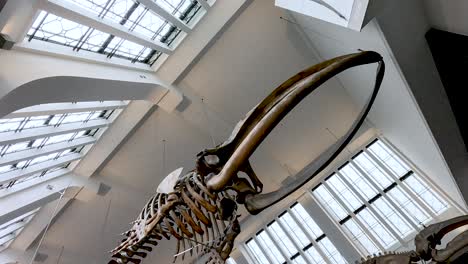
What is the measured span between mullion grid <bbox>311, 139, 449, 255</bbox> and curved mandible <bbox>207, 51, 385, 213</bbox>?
8.09 metres

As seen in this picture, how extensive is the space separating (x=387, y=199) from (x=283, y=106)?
894 centimetres

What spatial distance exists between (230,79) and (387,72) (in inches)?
180

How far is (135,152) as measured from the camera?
9688 mm

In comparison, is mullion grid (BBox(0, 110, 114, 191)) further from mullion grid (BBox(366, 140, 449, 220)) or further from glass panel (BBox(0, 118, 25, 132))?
mullion grid (BBox(366, 140, 449, 220))

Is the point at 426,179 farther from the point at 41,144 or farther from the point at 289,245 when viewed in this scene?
the point at 41,144

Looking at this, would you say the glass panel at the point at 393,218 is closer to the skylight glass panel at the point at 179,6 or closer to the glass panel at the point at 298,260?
the glass panel at the point at 298,260

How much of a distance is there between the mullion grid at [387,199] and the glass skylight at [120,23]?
684 cm

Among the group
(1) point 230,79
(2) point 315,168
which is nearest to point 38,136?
(1) point 230,79

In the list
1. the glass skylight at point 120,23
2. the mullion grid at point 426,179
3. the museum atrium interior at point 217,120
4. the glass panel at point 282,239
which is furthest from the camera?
the glass panel at point 282,239

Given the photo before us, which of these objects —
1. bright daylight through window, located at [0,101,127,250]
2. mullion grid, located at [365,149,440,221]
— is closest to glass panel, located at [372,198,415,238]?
mullion grid, located at [365,149,440,221]

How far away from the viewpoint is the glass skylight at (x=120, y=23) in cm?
597

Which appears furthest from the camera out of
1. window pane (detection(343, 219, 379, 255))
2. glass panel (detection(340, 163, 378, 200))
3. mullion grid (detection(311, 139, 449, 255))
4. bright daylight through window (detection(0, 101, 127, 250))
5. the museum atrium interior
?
glass panel (detection(340, 163, 378, 200))

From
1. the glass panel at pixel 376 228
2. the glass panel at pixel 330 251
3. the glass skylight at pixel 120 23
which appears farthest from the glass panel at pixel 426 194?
the glass skylight at pixel 120 23

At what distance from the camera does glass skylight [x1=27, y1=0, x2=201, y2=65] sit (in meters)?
5.97
